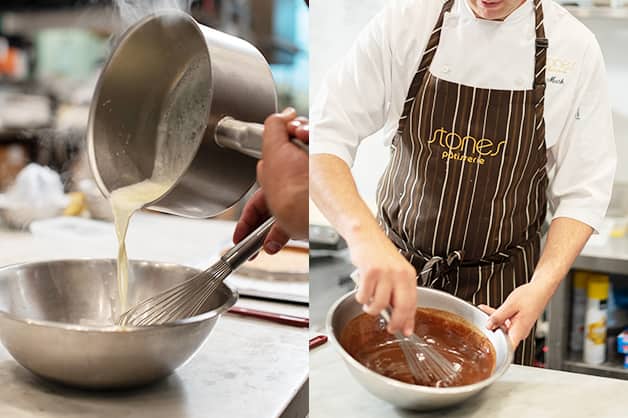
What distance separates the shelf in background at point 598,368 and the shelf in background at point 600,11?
87 centimetres

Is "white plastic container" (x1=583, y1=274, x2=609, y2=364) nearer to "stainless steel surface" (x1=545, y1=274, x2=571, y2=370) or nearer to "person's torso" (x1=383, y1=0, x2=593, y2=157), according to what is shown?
"stainless steel surface" (x1=545, y1=274, x2=571, y2=370)

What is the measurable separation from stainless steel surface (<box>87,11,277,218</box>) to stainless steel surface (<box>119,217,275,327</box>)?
0.18 feet

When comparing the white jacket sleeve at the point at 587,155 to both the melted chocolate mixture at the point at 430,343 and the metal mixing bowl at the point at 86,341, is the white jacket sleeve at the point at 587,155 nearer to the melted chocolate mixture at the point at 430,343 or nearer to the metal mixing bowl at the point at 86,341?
the melted chocolate mixture at the point at 430,343

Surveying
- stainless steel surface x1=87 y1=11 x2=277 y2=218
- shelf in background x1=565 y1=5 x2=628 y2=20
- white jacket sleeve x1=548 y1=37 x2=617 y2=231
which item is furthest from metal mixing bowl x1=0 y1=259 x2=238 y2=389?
shelf in background x1=565 y1=5 x2=628 y2=20

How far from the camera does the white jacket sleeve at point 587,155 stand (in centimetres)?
97

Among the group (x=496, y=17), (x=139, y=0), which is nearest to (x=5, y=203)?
(x=139, y=0)

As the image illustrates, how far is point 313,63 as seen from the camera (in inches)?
24.5

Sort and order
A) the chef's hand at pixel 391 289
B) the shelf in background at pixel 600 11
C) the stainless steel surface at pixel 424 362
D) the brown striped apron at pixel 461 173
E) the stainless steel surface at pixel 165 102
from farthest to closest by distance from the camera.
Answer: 1. the shelf in background at pixel 600 11
2. the brown striped apron at pixel 461 173
3. the stainless steel surface at pixel 165 102
4. the stainless steel surface at pixel 424 362
5. the chef's hand at pixel 391 289

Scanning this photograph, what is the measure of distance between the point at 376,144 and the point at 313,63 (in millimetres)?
315

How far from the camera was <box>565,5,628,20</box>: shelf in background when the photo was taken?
1940mm

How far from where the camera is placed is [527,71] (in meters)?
1.01

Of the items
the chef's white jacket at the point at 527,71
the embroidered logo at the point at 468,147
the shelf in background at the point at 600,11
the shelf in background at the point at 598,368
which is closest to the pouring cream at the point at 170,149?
the chef's white jacket at the point at 527,71

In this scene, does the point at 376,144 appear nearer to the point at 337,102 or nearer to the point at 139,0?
the point at 337,102

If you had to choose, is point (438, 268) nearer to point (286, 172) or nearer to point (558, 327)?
point (286, 172)
